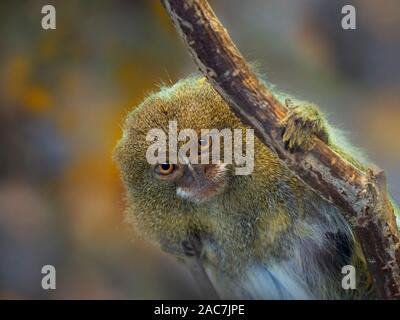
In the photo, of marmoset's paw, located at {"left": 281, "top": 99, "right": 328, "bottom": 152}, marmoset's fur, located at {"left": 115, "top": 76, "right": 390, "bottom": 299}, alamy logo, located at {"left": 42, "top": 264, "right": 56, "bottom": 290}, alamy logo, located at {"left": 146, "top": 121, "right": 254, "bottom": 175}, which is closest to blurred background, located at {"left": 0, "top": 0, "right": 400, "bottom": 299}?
alamy logo, located at {"left": 42, "top": 264, "right": 56, "bottom": 290}

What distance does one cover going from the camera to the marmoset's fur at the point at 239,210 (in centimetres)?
242

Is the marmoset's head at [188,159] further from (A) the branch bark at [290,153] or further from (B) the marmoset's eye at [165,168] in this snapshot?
(A) the branch bark at [290,153]

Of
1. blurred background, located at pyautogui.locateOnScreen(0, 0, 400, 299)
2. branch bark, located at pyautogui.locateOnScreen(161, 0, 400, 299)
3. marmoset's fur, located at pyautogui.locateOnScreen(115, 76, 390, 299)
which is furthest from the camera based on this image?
blurred background, located at pyautogui.locateOnScreen(0, 0, 400, 299)

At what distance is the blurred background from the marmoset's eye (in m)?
1.56

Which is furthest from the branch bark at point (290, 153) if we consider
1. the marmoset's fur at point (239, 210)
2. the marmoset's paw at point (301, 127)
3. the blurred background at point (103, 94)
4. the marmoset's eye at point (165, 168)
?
the blurred background at point (103, 94)

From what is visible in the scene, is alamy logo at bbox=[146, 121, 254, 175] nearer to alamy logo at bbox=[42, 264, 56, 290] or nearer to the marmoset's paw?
the marmoset's paw

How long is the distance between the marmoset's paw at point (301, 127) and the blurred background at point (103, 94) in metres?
1.82

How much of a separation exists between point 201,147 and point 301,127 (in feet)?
1.67

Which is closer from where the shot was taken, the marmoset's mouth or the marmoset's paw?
the marmoset's paw

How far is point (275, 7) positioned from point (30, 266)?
2.52 m

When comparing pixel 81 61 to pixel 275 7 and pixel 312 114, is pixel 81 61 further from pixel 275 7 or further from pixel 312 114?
pixel 312 114

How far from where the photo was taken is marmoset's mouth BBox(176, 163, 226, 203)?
7.63 ft

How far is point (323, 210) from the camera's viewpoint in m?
2.41

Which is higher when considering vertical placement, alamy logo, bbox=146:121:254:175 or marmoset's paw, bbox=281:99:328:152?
alamy logo, bbox=146:121:254:175
